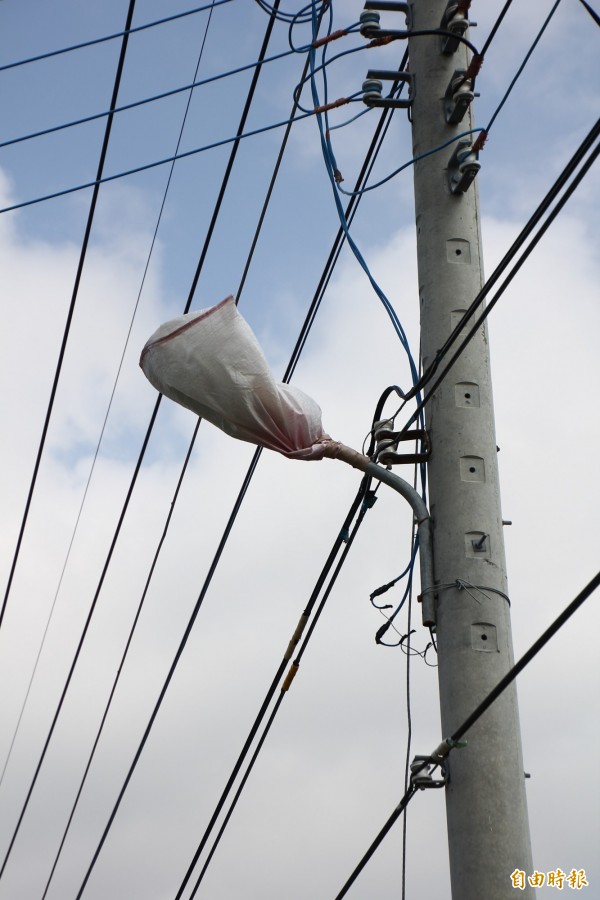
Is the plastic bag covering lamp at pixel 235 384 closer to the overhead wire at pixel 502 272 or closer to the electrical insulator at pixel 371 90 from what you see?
the overhead wire at pixel 502 272

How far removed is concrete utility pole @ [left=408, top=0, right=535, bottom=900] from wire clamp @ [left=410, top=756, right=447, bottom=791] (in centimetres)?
4

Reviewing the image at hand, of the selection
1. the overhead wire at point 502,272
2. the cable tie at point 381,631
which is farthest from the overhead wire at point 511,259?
the cable tie at point 381,631

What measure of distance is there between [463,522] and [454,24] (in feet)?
9.08

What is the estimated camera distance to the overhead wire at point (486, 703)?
11.6 feet

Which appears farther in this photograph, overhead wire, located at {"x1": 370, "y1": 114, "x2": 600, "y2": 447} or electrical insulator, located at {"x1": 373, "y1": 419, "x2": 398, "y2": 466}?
electrical insulator, located at {"x1": 373, "y1": 419, "x2": 398, "y2": 466}

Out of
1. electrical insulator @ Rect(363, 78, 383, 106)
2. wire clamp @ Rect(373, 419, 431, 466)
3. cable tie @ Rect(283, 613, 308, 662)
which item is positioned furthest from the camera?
cable tie @ Rect(283, 613, 308, 662)

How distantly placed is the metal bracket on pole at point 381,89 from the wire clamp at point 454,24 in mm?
277

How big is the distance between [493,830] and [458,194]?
315 cm

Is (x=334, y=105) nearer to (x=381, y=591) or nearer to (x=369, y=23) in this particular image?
(x=369, y=23)

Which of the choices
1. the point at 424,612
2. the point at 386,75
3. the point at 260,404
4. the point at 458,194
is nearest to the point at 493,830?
the point at 424,612

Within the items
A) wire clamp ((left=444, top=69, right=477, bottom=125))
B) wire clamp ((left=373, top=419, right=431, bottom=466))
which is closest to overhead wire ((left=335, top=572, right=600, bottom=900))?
wire clamp ((left=373, top=419, right=431, bottom=466))

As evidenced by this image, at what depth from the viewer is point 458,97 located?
18.9 ft

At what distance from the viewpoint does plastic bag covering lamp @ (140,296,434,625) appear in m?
5.44

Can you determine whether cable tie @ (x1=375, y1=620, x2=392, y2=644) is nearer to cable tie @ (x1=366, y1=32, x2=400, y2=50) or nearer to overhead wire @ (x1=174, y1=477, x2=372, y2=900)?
overhead wire @ (x1=174, y1=477, x2=372, y2=900)
